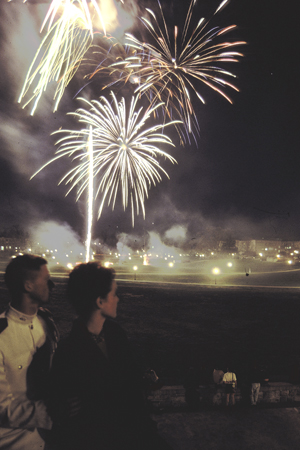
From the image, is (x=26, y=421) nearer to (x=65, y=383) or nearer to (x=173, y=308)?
(x=65, y=383)

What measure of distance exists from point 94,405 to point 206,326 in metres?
13.4

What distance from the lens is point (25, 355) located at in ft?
6.28

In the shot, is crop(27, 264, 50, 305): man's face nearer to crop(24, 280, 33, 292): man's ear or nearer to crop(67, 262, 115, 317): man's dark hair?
crop(24, 280, 33, 292): man's ear

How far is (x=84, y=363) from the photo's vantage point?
62.9 inches

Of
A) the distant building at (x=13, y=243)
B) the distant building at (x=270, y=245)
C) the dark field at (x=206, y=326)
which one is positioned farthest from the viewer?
the distant building at (x=13, y=243)

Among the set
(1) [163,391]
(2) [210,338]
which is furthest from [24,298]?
(2) [210,338]

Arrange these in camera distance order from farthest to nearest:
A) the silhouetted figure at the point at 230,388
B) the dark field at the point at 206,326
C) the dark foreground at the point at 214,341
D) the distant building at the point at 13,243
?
the distant building at the point at 13,243 → the dark field at the point at 206,326 → the silhouetted figure at the point at 230,388 → the dark foreground at the point at 214,341

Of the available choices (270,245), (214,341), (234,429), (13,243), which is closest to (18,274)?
(234,429)

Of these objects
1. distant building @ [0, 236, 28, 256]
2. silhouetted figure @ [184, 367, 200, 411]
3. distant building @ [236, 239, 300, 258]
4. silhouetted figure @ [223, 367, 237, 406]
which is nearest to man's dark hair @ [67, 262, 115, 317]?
silhouetted figure @ [184, 367, 200, 411]

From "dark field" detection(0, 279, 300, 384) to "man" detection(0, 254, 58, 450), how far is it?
4.40 metres

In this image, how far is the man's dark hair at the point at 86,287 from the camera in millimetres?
1804

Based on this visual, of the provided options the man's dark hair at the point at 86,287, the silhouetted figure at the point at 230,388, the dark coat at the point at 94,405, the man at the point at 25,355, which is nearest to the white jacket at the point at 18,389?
the man at the point at 25,355

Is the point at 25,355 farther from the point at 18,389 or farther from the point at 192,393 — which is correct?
the point at 192,393

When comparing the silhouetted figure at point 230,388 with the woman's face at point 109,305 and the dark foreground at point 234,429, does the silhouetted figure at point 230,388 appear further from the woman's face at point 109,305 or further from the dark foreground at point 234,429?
the woman's face at point 109,305
